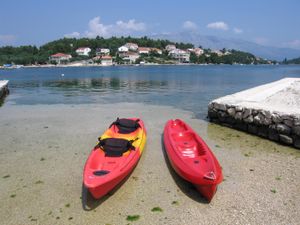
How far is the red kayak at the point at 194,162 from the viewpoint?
233 inches

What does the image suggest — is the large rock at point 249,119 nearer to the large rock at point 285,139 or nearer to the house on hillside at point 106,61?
the large rock at point 285,139

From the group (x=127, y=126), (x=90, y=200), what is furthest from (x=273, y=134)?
(x=90, y=200)

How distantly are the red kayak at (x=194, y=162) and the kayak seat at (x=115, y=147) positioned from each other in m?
1.26

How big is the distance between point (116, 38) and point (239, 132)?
19469 centimetres

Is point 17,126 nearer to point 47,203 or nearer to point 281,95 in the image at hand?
point 47,203

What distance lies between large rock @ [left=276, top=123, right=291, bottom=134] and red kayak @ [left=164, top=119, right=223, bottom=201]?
3210mm

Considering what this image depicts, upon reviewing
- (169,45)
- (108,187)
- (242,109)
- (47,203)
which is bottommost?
(47,203)

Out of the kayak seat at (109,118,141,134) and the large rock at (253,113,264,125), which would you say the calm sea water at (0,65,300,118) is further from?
the kayak seat at (109,118,141,134)

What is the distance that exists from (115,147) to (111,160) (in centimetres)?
55

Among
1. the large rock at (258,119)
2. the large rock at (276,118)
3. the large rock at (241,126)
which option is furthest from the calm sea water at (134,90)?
the large rock at (276,118)

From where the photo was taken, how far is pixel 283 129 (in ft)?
32.0

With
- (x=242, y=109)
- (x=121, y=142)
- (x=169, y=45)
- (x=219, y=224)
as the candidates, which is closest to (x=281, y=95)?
(x=242, y=109)

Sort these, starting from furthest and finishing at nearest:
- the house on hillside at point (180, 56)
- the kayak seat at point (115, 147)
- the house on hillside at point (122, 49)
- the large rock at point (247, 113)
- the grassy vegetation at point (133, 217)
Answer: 1. the house on hillside at point (180, 56)
2. the house on hillside at point (122, 49)
3. the large rock at point (247, 113)
4. the kayak seat at point (115, 147)
5. the grassy vegetation at point (133, 217)

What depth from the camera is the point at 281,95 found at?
15.2 metres
